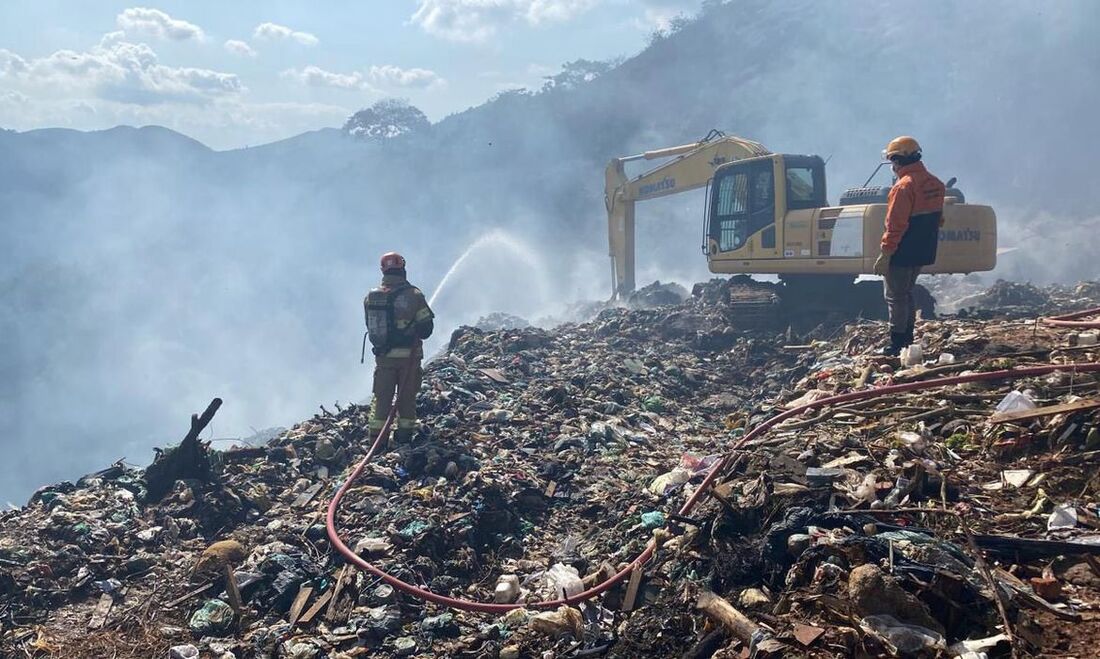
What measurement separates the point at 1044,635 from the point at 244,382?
3312 cm

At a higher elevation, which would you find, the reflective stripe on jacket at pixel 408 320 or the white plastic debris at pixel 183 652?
the reflective stripe on jacket at pixel 408 320

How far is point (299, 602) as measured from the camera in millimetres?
4598

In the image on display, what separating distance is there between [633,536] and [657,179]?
11.3 m

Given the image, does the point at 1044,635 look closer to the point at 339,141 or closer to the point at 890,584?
the point at 890,584

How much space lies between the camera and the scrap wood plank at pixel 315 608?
14.6 feet

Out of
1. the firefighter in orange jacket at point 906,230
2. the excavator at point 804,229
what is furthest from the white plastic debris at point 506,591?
the excavator at point 804,229

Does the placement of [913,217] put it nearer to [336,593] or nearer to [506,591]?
[506,591]

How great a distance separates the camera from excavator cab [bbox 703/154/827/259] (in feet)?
36.8

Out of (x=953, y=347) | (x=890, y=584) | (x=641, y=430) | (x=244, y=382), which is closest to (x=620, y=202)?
(x=641, y=430)

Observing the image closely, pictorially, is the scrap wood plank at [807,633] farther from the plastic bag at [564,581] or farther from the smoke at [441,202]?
the smoke at [441,202]

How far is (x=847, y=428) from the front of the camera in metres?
5.01

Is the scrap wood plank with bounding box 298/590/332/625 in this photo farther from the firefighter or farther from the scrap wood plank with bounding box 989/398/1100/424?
the scrap wood plank with bounding box 989/398/1100/424

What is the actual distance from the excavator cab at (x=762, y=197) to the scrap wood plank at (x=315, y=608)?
857 centimetres

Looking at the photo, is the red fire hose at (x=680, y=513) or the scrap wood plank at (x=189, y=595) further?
the scrap wood plank at (x=189, y=595)
